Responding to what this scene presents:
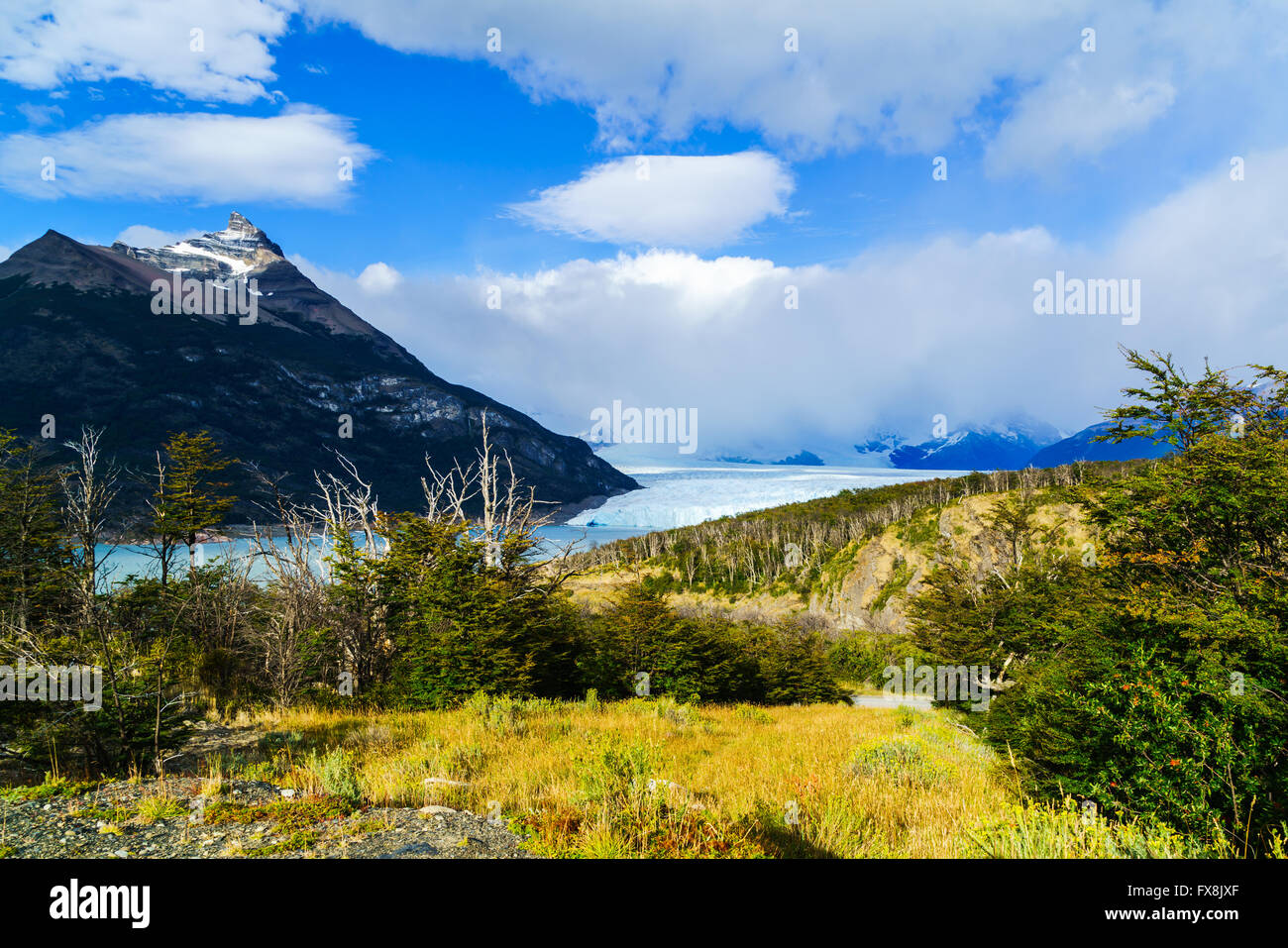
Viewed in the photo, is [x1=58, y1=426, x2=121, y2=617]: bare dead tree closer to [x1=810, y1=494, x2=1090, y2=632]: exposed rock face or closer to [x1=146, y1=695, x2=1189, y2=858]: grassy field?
[x1=146, y1=695, x2=1189, y2=858]: grassy field

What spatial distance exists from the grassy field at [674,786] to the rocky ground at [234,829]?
1.34 feet

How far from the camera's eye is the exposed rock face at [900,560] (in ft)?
216

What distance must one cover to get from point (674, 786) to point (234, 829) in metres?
3.94

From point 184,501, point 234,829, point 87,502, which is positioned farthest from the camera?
point 184,501

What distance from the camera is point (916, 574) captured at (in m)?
69.6

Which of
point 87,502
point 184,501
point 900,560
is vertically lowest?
point 900,560

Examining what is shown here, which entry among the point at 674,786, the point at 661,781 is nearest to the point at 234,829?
the point at 661,781

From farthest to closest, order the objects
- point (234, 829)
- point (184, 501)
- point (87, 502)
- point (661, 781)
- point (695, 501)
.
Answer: point (695, 501) → point (184, 501) → point (87, 502) → point (661, 781) → point (234, 829)

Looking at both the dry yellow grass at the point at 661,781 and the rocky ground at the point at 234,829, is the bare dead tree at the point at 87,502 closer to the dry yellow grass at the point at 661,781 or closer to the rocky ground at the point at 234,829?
the dry yellow grass at the point at 661,781

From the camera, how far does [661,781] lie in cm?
570

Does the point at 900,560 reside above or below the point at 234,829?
below

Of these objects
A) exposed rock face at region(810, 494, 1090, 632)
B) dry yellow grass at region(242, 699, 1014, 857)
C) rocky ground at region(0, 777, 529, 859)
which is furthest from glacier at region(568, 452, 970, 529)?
rocky ground at region(0, 777, 529, 859)

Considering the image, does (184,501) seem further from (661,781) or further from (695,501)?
(695,501)
